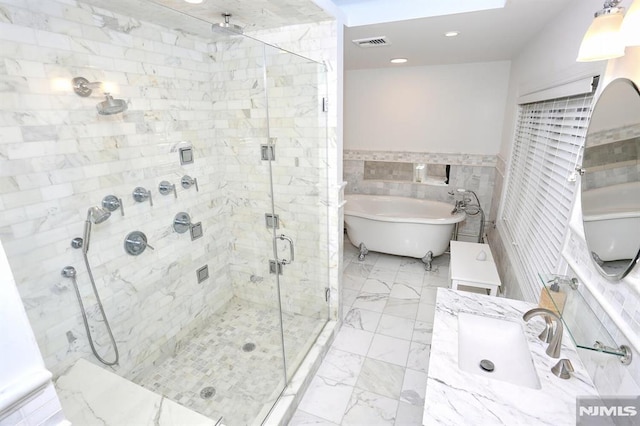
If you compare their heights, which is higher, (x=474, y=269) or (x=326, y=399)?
(x=474, y=269)

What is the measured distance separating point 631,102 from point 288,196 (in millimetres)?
2069

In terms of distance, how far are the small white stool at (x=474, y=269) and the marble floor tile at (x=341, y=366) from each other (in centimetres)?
105

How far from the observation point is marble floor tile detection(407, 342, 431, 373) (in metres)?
2.38

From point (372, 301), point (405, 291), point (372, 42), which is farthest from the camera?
point (405, 291)

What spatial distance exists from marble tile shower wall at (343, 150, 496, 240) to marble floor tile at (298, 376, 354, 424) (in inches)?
116

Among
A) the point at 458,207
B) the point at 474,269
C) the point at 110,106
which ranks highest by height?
the point at 110,106

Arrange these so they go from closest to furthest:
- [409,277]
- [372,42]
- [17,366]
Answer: [17,366], [372,42], [409,277]

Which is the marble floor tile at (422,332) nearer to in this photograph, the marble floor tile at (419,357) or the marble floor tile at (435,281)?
the marble floor tile at (419,357)

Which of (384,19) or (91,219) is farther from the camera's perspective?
(384,19)

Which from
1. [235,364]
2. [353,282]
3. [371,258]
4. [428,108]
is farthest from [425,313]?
[428,108]

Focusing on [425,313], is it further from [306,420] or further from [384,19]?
[384,19]

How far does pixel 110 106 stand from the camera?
192 cm

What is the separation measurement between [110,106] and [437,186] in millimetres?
3854

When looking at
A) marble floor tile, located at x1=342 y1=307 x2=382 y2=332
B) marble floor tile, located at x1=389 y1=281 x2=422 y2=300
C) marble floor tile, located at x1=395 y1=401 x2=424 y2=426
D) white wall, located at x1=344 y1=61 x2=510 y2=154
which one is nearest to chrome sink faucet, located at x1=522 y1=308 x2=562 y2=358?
marble floor tile, located at x1=395 y1=401 x2=424 y2=426
